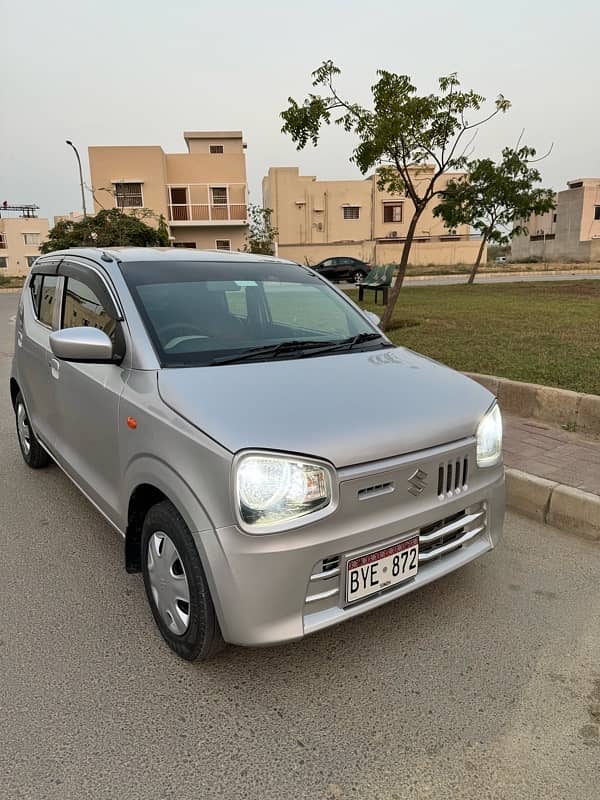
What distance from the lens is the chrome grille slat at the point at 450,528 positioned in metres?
2.39

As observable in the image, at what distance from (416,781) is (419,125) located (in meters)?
9.70

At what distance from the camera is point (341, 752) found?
1.99 meters

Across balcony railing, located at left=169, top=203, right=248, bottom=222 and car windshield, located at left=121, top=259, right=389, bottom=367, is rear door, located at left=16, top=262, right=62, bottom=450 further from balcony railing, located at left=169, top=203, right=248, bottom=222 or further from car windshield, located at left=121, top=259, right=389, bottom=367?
balcony railing, located at left=169, top=203, right=248, bottom=222

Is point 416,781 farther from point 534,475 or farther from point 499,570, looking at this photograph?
point 534,475

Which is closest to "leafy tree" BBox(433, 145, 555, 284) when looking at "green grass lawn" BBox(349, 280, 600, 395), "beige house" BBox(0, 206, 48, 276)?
"green grass lawn" BBox(349, 280, 600, 395)

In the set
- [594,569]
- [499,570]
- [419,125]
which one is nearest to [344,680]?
[499,570]

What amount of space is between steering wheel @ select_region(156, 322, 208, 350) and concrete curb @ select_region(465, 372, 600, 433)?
3.60 metres

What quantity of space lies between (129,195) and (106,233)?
9.03 meters

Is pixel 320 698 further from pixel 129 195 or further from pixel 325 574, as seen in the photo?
pixel 129 195

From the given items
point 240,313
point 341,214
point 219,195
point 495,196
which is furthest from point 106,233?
point 240,313

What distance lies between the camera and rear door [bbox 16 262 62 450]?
375 cm

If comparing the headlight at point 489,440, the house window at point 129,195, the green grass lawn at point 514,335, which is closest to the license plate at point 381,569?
the headlight at point 489,440

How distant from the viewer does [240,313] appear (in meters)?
3.27

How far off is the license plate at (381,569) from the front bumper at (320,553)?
34 millimetres
